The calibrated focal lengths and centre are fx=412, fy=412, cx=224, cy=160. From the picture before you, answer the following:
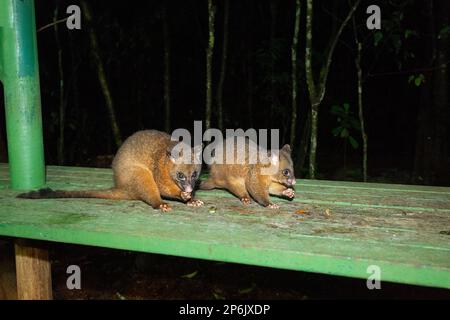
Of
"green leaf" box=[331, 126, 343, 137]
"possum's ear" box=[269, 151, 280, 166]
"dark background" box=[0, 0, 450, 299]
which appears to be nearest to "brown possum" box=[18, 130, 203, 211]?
"possum's ear" box=[269, 151, 280, 166]

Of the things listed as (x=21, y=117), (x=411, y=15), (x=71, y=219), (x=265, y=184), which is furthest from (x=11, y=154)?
(x=411, y=15)

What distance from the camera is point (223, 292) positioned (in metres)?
5.14

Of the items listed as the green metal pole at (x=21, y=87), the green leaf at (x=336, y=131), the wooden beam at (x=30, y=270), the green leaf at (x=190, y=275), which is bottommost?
the green leaf at (x=190, y=275)

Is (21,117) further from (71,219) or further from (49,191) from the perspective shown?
(71,219)

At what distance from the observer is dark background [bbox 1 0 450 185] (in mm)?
7828

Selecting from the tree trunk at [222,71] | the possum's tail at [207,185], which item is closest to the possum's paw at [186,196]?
the possum's tail at [207,185]

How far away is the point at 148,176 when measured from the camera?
350cm

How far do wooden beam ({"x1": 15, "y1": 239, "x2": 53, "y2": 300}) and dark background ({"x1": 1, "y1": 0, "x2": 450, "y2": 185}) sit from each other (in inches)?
210

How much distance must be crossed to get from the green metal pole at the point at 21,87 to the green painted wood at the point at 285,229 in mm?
282

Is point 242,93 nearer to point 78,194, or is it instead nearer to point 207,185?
point 207,185

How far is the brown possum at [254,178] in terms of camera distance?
11.9ft

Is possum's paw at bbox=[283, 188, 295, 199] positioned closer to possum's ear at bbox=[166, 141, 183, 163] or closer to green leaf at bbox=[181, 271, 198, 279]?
possum's ear at bbox=[166, 141, 183, 163]

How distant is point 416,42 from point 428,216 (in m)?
7.73

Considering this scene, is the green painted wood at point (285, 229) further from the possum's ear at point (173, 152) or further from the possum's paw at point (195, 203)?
the possum's ear at point (173, 152)
